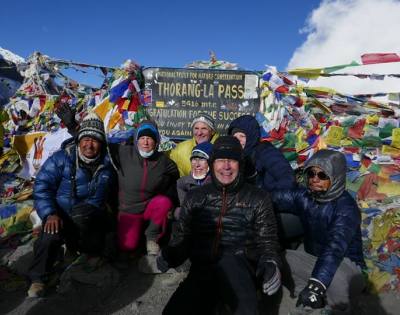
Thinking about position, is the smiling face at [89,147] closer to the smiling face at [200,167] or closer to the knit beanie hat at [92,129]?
the knit beanie hat at [92,129]

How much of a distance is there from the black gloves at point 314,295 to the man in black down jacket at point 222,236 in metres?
0.28

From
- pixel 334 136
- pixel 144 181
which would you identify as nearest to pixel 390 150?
pixel 334 136

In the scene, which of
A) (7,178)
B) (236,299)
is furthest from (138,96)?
(236,299)

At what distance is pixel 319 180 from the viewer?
3359 mm

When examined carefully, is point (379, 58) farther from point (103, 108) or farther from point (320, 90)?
point (103, 108)

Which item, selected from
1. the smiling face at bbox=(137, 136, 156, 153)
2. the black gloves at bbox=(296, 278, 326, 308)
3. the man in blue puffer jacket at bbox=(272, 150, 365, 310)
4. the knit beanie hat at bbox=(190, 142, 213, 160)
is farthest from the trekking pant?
the smiling face at bbox=(137, 136, 156, 153)

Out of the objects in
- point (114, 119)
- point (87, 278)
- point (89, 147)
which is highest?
point (114, 119)

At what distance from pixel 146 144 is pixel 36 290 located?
185 cm

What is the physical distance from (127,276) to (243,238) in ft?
5.35

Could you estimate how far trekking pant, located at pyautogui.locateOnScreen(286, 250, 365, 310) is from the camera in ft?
10.4

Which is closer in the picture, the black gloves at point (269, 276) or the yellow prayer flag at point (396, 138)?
the black gloves at point (269, 276)

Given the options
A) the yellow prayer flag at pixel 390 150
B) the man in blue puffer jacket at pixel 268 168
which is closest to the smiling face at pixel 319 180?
the man in blue puffer jacket at pixel 268 168

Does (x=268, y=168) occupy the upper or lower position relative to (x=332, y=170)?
lower

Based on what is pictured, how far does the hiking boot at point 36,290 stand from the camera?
143 inches
